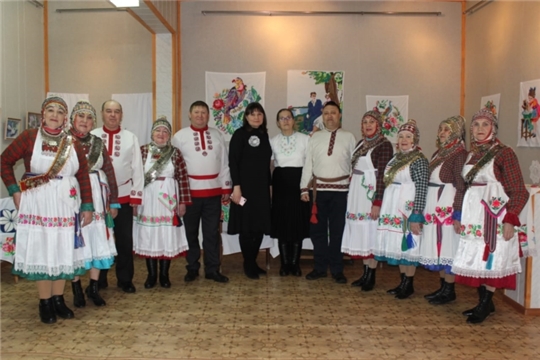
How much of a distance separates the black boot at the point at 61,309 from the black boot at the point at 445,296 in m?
2.71

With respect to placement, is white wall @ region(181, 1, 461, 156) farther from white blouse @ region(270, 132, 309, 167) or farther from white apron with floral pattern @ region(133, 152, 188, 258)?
white apron with floral pattern @ region(133, 152, 188, 258)

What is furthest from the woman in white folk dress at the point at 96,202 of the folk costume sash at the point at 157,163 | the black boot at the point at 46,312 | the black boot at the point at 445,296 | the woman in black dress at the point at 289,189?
the black boot at the point at 445,296

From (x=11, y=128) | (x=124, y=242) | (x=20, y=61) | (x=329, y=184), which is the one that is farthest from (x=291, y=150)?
(x=20, y=61)

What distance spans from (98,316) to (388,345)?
6.60ft

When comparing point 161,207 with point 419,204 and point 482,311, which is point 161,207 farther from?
point 482,311

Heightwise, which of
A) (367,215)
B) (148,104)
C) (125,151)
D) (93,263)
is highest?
(148,104)

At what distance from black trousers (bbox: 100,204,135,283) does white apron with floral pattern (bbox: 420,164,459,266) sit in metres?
2.38

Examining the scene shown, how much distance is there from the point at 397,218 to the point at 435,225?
0.30 m

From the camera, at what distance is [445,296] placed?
3949 mm

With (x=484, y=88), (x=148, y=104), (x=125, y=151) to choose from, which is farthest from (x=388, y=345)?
(x=148, y=104)

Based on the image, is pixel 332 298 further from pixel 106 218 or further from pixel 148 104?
pixel 148 104

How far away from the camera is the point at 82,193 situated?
3432 mm

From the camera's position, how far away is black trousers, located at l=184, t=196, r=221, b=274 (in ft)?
15.0

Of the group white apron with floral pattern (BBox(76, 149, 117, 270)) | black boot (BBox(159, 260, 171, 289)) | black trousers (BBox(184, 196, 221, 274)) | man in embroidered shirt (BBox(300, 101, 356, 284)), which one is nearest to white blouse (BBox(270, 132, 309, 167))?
man in embroidered shirt (BBox(300, 101, 356, 284))
